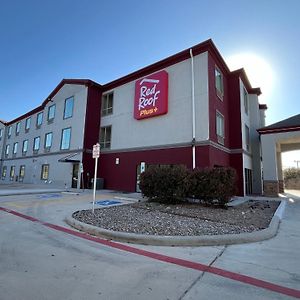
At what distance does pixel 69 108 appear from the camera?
2412 centimetres

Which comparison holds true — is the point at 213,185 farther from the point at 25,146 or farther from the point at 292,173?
the point at 25,146

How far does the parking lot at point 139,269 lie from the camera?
10.2 ft

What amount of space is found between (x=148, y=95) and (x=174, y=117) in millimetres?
3197

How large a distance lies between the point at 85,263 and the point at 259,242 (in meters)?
4.05

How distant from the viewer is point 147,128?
1805cm

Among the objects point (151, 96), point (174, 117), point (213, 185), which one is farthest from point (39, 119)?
point (213, 185)

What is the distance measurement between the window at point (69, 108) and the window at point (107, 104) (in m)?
3.47

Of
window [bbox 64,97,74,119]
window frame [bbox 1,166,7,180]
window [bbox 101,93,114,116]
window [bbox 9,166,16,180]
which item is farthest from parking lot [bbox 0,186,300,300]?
window frame [bbox 1,166,7,180]

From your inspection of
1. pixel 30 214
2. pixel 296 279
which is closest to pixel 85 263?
pixel 296 279

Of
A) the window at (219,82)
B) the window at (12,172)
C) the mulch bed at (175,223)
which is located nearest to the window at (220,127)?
the window at (219,82)

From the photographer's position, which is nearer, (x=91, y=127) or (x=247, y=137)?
(x=247, y=137)

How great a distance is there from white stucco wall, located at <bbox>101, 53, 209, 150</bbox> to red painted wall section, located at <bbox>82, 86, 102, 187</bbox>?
2.92m

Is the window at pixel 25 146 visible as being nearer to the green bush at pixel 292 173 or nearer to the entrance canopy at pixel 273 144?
the entrance canopy at pixel 273 144

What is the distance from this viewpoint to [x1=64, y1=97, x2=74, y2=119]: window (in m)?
23.8
